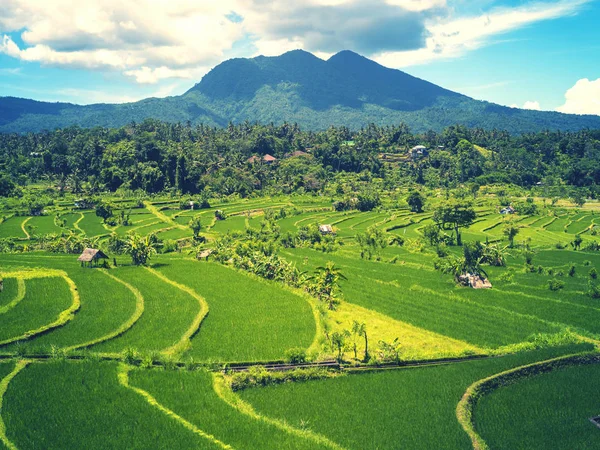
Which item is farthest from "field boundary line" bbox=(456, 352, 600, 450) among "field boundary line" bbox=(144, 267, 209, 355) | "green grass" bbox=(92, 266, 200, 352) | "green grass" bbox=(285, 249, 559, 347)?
"green grass" bbox=(92, 266, 200, 352)

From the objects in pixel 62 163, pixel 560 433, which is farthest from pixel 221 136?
pixel 560 433

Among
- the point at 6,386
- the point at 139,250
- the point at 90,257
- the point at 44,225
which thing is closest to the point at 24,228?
the point at 44,225

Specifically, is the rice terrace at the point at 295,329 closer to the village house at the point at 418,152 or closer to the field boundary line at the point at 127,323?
the field boundary line at the point at 127,323

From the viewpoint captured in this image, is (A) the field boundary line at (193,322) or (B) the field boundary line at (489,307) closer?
(A) the field boundary line at (193,322)

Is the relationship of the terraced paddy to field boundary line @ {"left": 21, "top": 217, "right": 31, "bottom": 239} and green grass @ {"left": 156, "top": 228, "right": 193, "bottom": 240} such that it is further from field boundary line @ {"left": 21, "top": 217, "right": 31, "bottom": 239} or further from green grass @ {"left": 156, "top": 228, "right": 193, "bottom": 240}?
green grass @ {"left": 156, "top": 228, "right": 193, "bottom": 240}

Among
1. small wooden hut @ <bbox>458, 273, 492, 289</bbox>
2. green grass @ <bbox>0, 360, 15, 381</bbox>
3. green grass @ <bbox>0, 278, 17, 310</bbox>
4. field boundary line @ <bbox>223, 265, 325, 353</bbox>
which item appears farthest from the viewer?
small wooden hut @ <bbox>458, 273, 492, 289</bbox>

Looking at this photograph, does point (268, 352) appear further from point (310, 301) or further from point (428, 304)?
point (428, 304)

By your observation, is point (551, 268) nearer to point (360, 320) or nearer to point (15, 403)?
point (360, 320)

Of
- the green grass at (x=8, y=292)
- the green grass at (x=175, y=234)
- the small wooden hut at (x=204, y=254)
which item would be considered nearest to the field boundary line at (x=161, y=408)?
the green grass at (x=8, y=292)
